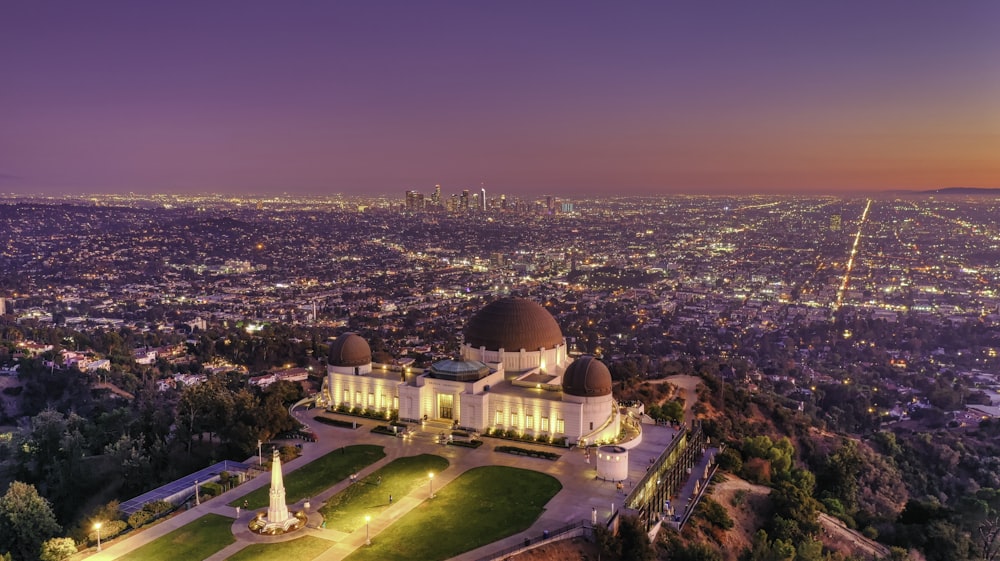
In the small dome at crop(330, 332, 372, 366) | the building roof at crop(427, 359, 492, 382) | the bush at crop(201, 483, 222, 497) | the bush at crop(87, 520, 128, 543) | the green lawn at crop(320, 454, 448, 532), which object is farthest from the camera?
the small dome at crop(330, 332, 372, 366)

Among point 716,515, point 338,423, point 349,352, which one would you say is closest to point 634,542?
point 716,515

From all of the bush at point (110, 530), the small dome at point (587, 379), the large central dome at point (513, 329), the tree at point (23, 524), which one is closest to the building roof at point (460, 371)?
the large central dome at point (513, 329)

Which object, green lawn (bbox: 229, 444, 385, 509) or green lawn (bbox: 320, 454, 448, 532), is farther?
green lawn (bbox: 229, 444, 385, 509)

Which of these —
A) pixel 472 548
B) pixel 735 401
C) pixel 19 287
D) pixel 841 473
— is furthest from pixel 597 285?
pixel 472 548

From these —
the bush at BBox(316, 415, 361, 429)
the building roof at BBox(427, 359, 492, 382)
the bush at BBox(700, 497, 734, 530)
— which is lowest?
the bush at BBox(700, 497, 734, 530)

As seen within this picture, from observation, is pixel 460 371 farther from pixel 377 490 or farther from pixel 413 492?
pixel 377 490

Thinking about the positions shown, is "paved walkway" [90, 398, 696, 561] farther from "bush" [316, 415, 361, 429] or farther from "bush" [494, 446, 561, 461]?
"bush" [316, 415, 361, 429]

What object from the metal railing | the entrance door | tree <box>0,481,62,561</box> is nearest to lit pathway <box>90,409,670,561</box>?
the metal railing

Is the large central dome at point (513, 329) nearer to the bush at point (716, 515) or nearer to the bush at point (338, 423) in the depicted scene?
the bush at point (338, 423)
